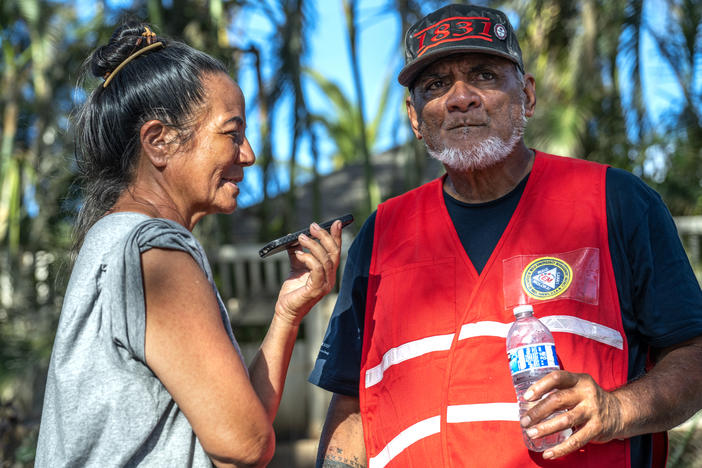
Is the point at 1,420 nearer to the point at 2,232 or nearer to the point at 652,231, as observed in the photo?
the point at 652,231

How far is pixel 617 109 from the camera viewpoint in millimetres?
11430

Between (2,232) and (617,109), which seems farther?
(2,232)

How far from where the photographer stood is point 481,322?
2.33 m

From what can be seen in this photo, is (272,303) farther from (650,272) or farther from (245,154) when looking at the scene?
(650,272)

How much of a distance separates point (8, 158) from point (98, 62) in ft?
38.1

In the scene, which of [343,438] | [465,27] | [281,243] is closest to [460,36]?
[465,27]

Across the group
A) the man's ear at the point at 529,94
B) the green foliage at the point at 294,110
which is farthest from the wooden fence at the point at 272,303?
the man's ear at the point at 529,94

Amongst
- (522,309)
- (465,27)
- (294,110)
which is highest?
(294,110)

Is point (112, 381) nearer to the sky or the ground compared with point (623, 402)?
nearer to the sky

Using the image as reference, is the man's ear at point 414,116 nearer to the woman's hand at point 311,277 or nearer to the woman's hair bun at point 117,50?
the woman's hand at point 311,277

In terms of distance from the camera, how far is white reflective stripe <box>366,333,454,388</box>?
2389 mm

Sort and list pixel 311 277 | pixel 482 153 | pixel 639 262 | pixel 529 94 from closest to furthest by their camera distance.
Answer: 1. pixel 311 277
2. pixel 639 262
3. pixel 482 153
4. pixel 529 94

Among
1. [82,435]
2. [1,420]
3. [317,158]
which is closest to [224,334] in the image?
[82,435]

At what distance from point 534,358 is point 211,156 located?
41.6 inches
